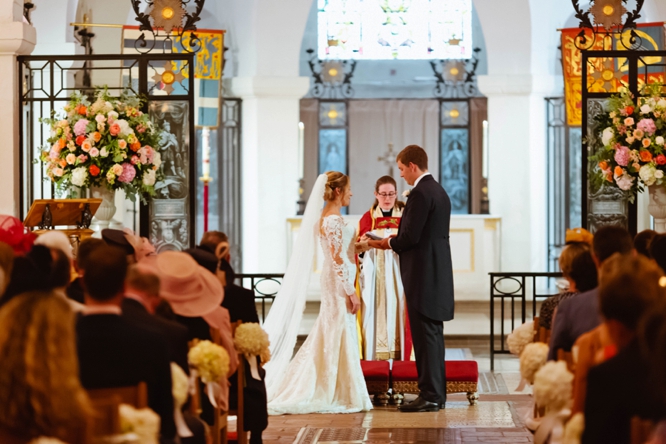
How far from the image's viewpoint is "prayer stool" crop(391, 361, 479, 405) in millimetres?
7730

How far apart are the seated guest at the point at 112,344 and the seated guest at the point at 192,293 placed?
1054 mm

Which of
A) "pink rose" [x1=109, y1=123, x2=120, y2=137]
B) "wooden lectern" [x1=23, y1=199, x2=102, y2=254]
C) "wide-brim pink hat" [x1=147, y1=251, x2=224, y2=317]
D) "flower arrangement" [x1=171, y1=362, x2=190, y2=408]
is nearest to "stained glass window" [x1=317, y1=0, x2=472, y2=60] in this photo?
"pink rose" [x1=109, y1=123, x2=120, y2=137]

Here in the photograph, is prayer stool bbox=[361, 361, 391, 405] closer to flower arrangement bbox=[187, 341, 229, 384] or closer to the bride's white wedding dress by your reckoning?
the bride's white wedding dress

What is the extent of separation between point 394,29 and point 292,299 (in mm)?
10253

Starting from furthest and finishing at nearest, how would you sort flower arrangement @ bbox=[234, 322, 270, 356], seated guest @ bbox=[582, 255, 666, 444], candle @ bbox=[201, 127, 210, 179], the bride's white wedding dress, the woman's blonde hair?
1. candle @ bbox=[201, 127, 210, 179]
2. the bride's white wedding dress
3. flower arrangement @ bbox=[234, 322, 270, 356]
4. seated guest @ bbox=[582, 255, 666, 444]
5. the woman's blonde hair

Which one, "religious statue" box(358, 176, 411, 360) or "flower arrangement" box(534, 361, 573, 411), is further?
"religious statue" box(358, 176, 411, 360)

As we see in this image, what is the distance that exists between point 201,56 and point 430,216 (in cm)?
822

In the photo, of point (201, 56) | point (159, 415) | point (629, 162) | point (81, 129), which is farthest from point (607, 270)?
point (201, 56)

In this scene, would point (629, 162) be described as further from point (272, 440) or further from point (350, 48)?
point (350, 48)

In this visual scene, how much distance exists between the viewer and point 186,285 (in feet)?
14.8

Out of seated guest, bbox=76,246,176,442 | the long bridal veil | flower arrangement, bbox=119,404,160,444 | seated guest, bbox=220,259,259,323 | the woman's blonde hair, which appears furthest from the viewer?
the long bridal veil

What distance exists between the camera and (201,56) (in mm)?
14703

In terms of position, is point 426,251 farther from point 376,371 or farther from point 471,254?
point 471,254

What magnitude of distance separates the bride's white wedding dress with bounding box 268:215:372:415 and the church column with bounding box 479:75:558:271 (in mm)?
7432
